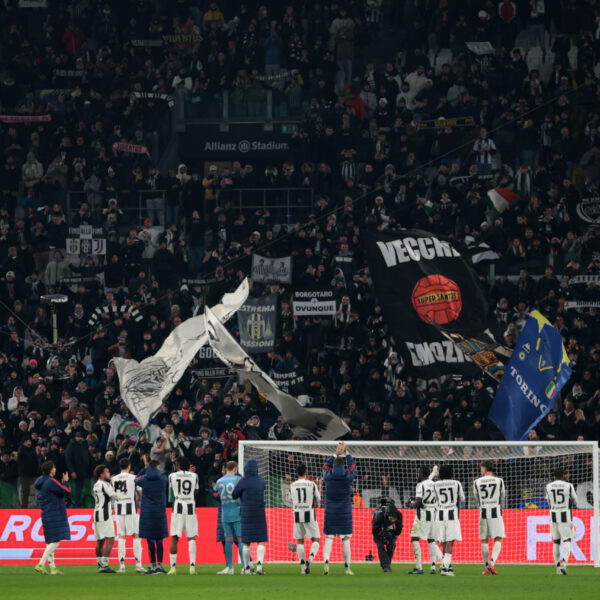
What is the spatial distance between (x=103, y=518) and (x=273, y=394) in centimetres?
327

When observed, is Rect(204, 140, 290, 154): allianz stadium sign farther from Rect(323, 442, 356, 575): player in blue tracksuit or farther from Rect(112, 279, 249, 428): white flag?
Rect(323, 442, 356, 575): player in blue tracksuit

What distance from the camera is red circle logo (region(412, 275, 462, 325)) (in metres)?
24.4

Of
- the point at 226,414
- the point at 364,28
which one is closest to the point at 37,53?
the point at 364,28

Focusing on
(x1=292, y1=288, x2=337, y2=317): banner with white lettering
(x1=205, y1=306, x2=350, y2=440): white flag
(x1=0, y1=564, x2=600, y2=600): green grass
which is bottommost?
(x1=0, y1=564, x2=600, y2=600): green grass

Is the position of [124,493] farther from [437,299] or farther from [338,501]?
[437,299]

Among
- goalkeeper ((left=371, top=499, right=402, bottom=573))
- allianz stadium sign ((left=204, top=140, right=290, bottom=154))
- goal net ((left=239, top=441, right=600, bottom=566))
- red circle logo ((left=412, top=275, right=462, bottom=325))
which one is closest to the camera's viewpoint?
goalkeeper ((left=371, top=499, right=402, bottom=573))

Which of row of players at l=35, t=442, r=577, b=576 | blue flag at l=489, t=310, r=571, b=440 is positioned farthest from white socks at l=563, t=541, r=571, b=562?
blue flag at l=489, t=310, r=571, b=440

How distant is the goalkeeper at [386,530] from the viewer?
2188 centimetres

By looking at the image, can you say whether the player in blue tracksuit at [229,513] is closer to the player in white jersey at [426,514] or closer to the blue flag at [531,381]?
the player in white jersey at [426,514]

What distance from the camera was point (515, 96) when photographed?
3375cm

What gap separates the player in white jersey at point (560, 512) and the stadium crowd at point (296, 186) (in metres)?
3.01

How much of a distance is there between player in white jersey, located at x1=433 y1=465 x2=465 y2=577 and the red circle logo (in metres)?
3.90

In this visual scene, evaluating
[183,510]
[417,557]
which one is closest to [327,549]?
[417,557]

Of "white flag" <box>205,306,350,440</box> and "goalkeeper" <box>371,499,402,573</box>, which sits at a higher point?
"white flag" <box>205,306,350,440</box>
